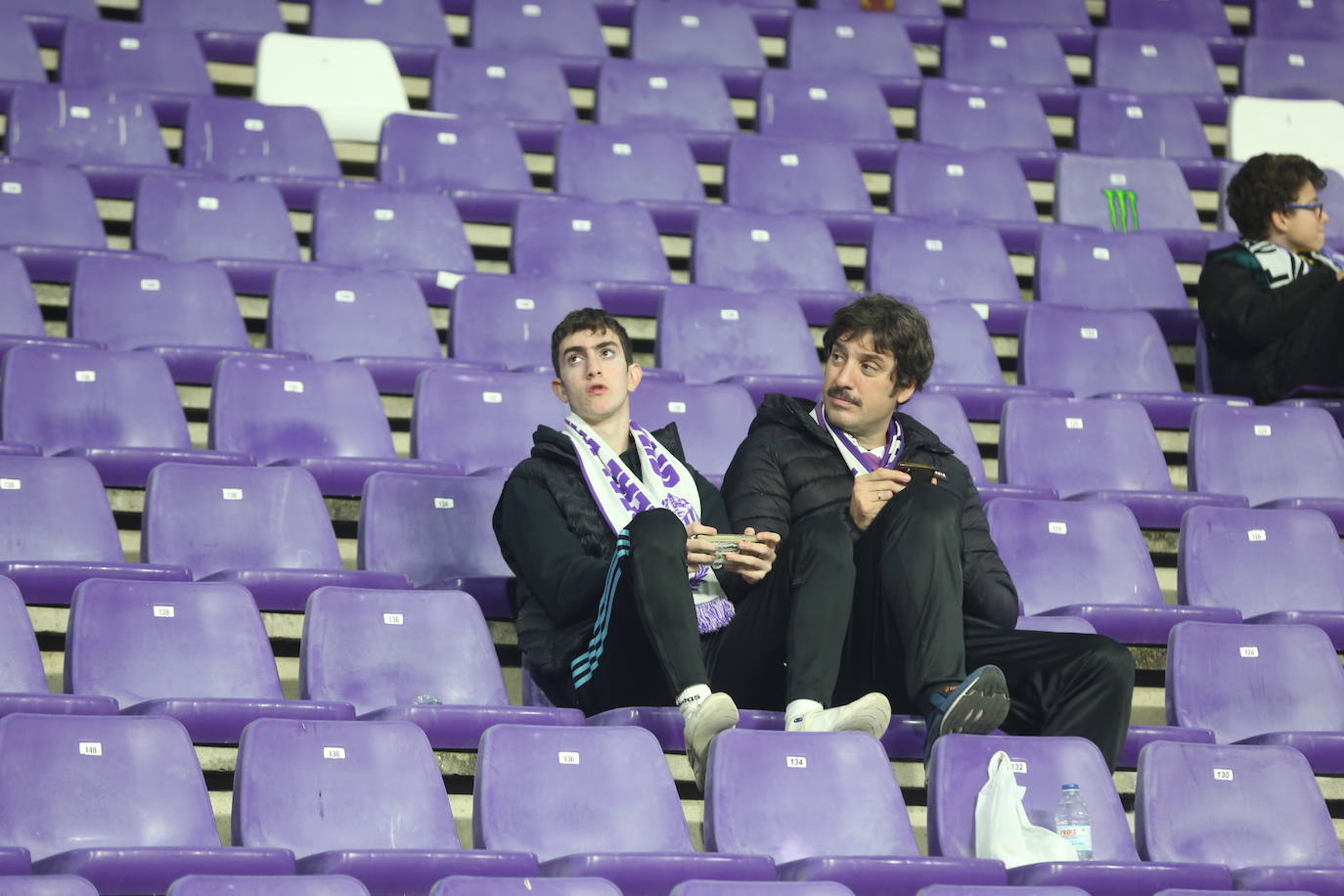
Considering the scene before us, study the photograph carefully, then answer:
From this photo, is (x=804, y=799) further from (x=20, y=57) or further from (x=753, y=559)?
(x=20, y=57)

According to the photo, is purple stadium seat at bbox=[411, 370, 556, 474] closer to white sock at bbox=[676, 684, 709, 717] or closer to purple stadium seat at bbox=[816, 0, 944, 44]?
white sock at bbox=[676, 684, 709, 717]

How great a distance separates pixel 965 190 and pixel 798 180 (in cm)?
44

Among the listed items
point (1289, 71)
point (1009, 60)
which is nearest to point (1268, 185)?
point (1009, 60)

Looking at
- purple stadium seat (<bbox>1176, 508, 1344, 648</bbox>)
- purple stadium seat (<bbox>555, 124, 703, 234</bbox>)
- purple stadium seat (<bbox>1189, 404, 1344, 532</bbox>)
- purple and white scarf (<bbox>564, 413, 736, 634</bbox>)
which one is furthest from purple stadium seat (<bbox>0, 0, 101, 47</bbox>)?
purple stadium seat (<bbox>1176, 508, 1344, 648</bbox>)

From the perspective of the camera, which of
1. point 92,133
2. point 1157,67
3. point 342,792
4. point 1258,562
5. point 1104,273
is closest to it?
point 342,792

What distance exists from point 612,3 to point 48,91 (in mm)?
1870

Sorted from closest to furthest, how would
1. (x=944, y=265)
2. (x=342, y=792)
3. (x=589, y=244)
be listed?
(x=342, y=792), (x=589, y=244), (x=944, y=265)

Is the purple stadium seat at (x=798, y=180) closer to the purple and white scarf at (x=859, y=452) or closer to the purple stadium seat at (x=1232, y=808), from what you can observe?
the purple and white scarf at (x=859, y=452)

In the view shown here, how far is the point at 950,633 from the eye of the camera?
2834 mm

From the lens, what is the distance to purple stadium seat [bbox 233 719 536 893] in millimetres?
2416

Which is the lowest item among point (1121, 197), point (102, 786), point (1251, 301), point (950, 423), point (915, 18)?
point (102, 786)

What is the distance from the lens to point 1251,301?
435 cm

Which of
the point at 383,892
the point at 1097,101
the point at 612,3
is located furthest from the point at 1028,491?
the point at 612,3

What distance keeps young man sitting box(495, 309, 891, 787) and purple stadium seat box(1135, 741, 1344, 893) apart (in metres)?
0.41
